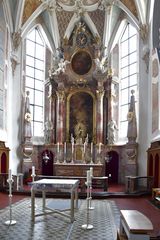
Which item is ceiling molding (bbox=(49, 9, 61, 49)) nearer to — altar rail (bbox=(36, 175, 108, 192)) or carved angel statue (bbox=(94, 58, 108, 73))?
carved angel statue (bbox=(94, 58, 108, 73))

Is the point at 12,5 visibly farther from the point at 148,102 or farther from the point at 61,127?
the point at 148,102

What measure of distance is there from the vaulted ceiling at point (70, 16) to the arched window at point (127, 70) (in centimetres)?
78

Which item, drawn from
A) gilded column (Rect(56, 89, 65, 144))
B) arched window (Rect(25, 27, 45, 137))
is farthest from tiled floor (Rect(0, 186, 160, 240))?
arched window (Rect(25, 27, 45, 137))

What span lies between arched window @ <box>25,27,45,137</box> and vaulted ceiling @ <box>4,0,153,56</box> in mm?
929

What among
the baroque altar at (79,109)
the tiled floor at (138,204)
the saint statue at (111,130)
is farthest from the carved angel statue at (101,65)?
the tiled floor at (138,204)

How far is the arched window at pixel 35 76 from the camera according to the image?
19344 millimetres

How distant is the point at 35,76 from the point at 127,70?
6.01 m

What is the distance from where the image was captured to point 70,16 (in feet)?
63.4

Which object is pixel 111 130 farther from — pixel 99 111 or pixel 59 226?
pixel 59 226

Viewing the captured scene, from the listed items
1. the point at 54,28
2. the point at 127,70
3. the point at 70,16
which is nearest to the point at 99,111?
the point at 127,70

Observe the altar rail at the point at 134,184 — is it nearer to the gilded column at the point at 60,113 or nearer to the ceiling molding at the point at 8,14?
the gilded column at the point at 60,113

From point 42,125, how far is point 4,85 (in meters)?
4.43

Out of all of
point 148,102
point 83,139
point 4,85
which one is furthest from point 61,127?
point 148,102

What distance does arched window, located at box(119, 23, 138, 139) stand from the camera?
60.5 ft
